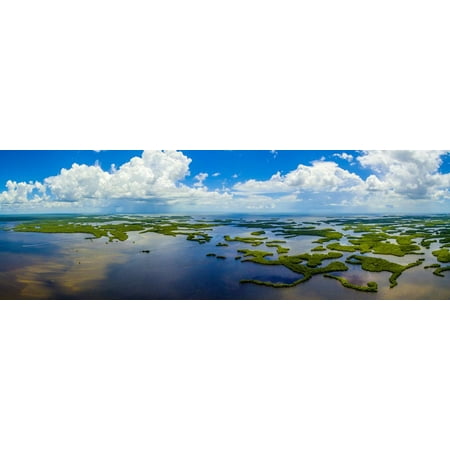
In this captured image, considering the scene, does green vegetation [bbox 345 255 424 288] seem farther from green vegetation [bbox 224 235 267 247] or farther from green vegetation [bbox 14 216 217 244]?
green vegetation [bbox 14 216 217 244]

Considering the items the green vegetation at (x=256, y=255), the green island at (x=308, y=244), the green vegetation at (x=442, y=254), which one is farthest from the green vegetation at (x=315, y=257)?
the green vegetation at (x=442, y=254)

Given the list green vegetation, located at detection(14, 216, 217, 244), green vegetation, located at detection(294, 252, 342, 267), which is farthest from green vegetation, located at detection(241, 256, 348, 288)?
green vegetation, located at detection(14, 216, 217, 244)

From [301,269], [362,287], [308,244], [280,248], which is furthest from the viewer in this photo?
[308,244]

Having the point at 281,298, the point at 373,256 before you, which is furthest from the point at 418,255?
the point at 281,298

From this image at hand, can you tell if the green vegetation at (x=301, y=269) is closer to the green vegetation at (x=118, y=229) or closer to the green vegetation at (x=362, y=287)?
the green vegetation at (x=362, y=287)

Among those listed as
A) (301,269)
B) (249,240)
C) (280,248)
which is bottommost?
(301,269)

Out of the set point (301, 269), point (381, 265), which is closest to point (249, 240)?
point (301, 269)

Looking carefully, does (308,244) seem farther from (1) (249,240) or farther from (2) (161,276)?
(2) (161,276)
